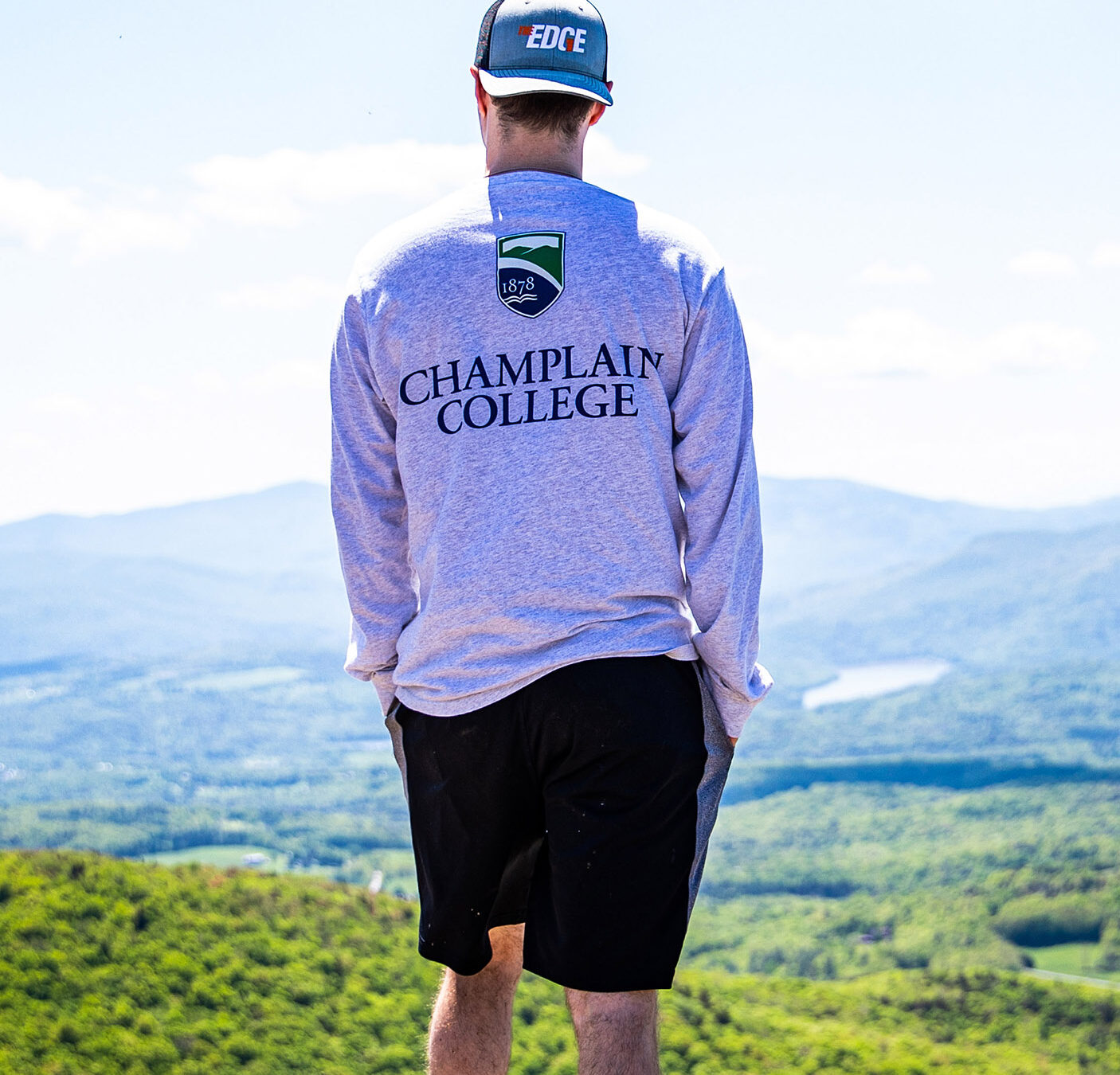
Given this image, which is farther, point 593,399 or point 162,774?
point 162,774

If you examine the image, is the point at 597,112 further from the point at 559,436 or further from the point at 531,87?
the point at 559,436

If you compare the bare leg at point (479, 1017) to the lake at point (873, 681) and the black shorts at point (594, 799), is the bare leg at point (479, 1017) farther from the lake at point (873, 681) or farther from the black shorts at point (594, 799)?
the lake at point (873, 681)

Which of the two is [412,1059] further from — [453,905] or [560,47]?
[560,47]

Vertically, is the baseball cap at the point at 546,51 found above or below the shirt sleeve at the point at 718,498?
above

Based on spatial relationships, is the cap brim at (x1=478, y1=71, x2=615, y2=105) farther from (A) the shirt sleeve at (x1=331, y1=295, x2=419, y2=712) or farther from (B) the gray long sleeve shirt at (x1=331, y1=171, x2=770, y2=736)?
(A) the shirt sleeve at (x1=331, y1=295, x2=419, y2=712)

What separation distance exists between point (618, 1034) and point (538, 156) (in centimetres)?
160

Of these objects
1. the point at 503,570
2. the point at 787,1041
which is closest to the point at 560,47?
the point at 503,570

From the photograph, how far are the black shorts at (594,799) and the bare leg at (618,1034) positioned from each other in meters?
0.04

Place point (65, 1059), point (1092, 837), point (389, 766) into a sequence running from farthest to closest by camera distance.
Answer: point (389, 766)
point (1092, 837)
point (65, 1059)

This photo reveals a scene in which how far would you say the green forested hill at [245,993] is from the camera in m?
6.41

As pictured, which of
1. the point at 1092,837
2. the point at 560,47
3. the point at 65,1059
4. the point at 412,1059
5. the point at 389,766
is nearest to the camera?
the point at 560,47

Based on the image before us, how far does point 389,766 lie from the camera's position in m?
122

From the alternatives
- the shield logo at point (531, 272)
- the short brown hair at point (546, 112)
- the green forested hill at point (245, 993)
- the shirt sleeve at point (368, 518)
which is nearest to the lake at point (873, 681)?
the green forested hill at point (245, 993)

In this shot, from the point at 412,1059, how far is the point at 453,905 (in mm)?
6173
